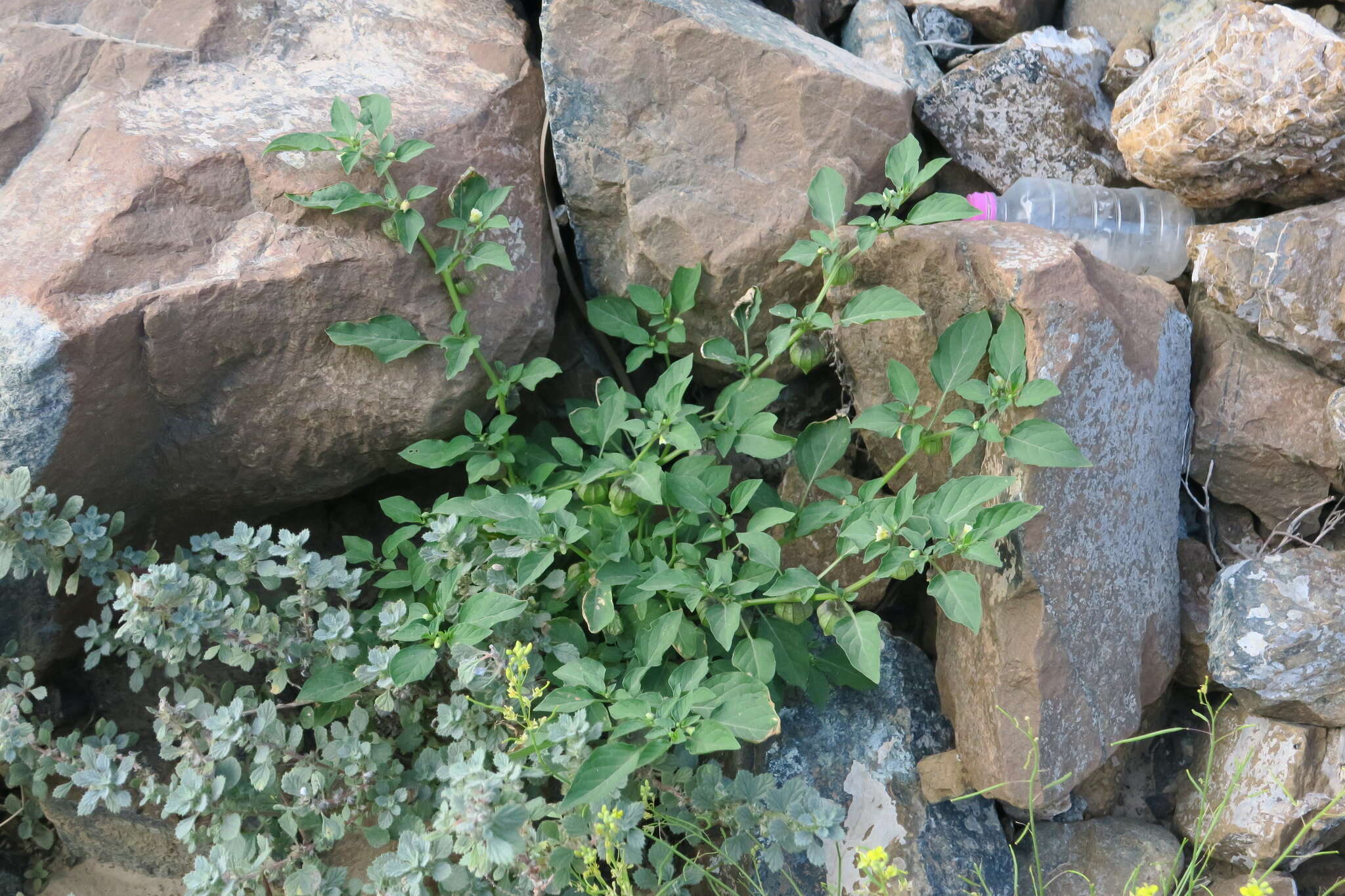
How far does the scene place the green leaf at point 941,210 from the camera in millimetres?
2408

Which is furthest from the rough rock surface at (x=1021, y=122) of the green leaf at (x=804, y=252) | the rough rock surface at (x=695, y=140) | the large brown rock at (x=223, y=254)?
the large brown rock at (x=223, y=254)

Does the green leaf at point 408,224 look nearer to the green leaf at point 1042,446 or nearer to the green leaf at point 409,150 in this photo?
the green leaf at point 409,150

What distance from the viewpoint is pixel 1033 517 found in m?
2.43

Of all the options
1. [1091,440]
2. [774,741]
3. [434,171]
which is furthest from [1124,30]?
[774,741]

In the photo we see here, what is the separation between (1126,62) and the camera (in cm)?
332

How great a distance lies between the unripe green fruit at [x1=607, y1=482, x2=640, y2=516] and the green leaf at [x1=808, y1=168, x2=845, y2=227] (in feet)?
2.61

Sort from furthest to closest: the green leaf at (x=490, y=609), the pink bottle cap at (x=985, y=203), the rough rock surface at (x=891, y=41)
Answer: the rough rock surface at (x=891, y=41), the pink bottle cap at (x=985, y=203), the green leaf at (x=490, y=609)

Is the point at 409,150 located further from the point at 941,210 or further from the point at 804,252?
the point at 941,210

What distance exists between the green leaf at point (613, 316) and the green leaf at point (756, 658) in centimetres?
85

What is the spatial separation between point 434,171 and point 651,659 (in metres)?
1.26

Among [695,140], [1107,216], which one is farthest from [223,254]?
[1107,216]

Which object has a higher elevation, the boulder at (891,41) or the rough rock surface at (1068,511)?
the boulder at (891,41)

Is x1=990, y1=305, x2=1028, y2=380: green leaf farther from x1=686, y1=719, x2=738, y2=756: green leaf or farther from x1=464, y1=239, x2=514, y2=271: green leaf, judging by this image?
x1=464, y1=239, x2=514, y2=271: green leaf

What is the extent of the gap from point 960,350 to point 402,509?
4.41 ft
